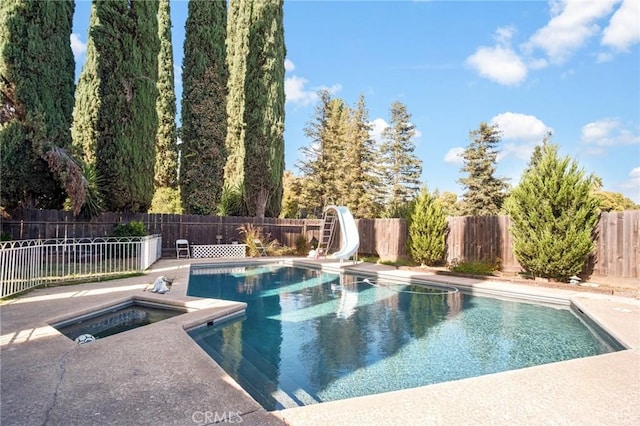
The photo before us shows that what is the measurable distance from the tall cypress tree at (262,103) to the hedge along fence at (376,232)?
1.64m

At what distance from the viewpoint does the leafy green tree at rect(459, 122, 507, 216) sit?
23.2 meters

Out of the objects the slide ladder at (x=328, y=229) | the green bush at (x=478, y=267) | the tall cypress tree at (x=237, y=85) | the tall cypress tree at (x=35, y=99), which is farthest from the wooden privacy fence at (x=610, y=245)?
the tall cypress tree at (x=35, y=99)

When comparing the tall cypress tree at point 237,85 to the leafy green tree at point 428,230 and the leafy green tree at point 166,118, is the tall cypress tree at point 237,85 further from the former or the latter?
the leafy green tree at point 428,230

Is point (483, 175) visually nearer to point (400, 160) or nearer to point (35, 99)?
point (400, 160)

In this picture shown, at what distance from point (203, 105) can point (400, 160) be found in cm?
1455

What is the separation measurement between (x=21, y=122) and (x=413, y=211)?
11.4 m

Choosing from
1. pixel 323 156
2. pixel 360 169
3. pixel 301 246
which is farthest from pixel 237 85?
pixel 360 169

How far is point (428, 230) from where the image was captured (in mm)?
11070

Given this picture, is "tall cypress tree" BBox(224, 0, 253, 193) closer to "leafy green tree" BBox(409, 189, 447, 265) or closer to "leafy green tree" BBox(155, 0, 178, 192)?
"leafy green tree" BBox(155, 0, 178, 192)

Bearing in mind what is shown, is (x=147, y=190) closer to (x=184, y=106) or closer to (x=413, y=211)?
(x=184, y=106)

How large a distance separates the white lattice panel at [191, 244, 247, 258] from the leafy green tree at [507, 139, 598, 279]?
999cm

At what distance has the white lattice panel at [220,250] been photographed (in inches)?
548

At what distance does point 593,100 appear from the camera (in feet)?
47.2

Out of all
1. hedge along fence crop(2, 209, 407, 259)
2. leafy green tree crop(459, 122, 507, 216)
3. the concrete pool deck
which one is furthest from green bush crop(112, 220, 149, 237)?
leafy green tree crop(459, 122, 507, 216)
